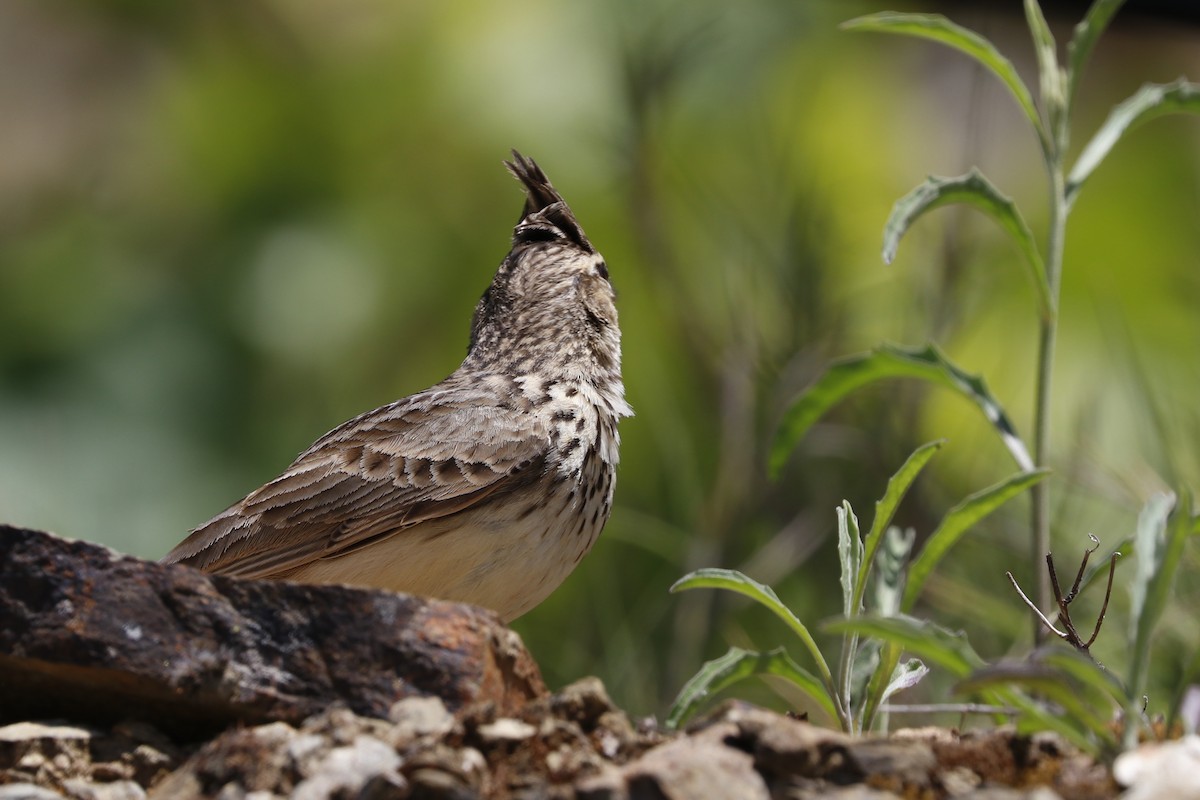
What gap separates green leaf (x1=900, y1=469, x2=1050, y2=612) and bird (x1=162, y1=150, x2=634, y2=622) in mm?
1409

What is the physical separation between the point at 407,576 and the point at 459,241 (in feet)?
13.0

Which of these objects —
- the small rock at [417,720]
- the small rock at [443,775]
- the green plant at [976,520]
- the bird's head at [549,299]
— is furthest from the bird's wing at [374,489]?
the small rock at [443,775]

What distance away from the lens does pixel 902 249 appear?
5.54 metres

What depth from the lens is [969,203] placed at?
96.3 inches

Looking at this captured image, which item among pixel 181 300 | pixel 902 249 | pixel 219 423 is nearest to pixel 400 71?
pixel 181 300

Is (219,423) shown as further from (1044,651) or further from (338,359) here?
(1044,651)

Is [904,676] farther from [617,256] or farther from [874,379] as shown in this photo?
[617,256]

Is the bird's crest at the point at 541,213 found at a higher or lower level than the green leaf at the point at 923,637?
higher

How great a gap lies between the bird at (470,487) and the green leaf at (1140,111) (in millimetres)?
1602

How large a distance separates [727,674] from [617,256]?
15.2ft

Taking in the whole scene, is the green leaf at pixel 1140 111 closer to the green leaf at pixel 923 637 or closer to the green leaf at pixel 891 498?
the green leaf at pixel 891 498

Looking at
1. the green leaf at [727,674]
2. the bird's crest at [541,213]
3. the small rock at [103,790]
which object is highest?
the bird's crest at [541,213]

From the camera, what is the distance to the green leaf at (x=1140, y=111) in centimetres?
247

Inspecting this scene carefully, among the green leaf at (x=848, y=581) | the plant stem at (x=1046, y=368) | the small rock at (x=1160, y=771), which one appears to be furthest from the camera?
the plant stem at (x=1046, y=368)
